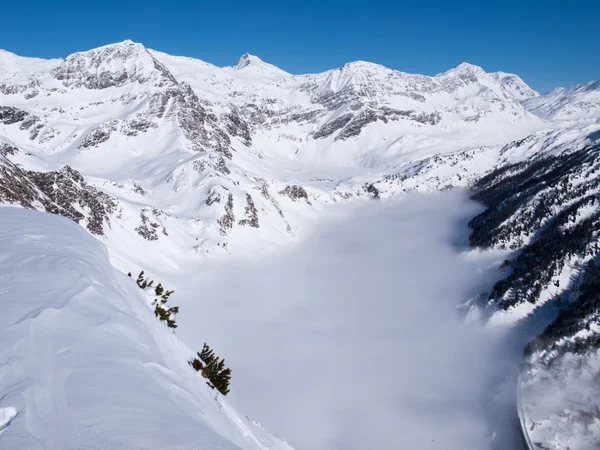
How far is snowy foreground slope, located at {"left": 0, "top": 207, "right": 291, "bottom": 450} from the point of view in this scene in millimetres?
6672

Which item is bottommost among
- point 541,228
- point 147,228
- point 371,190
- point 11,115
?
point 147,228

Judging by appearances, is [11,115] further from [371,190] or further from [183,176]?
[371,190]

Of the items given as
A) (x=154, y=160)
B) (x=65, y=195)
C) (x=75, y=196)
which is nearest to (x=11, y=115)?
→ (x=154, y=160)

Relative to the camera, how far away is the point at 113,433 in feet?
22.0

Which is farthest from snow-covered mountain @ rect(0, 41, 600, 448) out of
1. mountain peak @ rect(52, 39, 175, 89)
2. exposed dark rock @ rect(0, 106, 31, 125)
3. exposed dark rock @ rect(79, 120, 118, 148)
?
mountain peak @ rect(52, 39, 175, 89)

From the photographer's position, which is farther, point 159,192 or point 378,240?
point 378,240

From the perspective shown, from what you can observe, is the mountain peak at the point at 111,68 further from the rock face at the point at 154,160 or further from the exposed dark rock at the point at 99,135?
the exposed dark rock at the point at 99,135

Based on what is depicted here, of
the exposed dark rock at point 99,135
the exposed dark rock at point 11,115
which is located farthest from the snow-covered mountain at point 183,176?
the exposed dark rock at point 99,135

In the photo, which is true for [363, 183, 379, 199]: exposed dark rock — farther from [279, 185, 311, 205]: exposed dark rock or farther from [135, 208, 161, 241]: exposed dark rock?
[135, 208, 161, 241]: exposed dark rock

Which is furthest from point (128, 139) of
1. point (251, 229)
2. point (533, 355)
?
point (533, 355)

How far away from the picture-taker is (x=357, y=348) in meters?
57.6

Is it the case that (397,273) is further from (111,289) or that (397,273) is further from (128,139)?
(128,139)

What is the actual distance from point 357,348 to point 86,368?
53430 mm

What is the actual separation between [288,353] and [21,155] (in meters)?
46.7
